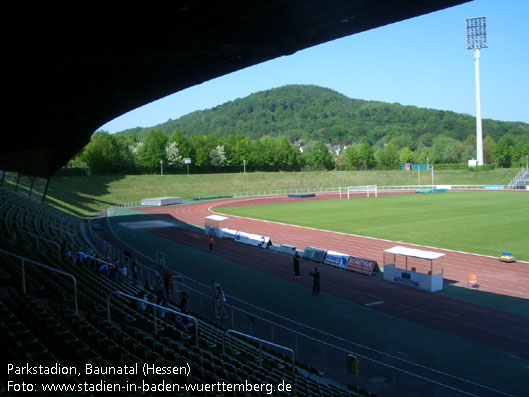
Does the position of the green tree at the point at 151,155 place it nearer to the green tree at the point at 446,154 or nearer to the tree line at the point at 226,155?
the tree line at the point at 226,155

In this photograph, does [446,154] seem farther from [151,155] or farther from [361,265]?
[361,265]

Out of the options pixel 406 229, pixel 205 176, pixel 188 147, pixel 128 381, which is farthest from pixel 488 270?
pixel 188 147

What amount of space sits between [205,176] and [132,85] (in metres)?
78.0

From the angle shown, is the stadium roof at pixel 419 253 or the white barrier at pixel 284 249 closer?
the stadium roof at pixel 419 253

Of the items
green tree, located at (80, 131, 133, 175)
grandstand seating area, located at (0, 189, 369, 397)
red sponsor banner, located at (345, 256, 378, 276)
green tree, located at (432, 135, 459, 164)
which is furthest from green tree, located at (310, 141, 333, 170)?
grandstand seating area, located at (0, 189, 369, 397)

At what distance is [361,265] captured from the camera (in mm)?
21688

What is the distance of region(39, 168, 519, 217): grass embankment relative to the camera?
65481 millimetres

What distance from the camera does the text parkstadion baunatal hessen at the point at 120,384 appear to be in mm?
4973

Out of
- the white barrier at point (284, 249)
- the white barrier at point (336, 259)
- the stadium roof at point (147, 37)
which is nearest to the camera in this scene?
the stadium roof at point (147, 37)

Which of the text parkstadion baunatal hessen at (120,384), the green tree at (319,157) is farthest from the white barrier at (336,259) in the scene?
the green tree at (319,157)

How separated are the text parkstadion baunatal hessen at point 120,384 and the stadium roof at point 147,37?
439 centimetres

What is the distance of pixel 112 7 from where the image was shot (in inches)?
246

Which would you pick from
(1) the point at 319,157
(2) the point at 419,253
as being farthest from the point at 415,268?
(1) the point at 319,157

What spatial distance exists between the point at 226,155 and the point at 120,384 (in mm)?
105050
